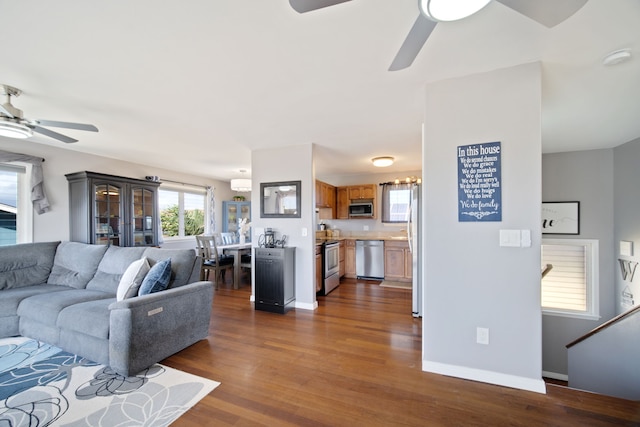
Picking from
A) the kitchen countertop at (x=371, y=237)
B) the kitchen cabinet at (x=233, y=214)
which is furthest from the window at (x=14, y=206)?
the kitchen countertop at (x=371, y=237)

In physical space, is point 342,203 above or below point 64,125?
below

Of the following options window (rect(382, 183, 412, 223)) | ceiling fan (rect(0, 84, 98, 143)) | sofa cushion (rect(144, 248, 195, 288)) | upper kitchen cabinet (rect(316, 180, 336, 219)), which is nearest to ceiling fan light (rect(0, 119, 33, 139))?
ceiling fan (rect(0, 84, 98, 143))

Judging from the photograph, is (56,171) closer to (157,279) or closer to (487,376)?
(157,279)

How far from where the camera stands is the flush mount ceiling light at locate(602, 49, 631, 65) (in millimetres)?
1733

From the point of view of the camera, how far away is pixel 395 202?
6234 mm

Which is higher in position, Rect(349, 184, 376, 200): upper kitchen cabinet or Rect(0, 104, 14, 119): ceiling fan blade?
Rect(0, 104, 14, 119): ceiling fan blade

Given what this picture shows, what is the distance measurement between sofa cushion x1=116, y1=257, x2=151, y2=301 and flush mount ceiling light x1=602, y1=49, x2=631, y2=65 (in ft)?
13.8

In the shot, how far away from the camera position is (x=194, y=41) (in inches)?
65.6

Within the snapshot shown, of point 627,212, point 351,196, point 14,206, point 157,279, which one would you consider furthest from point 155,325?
point 627,212

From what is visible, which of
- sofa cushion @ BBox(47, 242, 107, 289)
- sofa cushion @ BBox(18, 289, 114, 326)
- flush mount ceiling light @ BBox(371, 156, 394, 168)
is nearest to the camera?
sofa cushion @ BBox(18, 289, 114, 326)

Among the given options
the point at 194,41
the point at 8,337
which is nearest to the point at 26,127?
the point at 194,41

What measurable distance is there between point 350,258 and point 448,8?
5191mm

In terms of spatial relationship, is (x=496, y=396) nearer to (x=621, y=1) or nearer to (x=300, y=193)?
(x=621, y=1)

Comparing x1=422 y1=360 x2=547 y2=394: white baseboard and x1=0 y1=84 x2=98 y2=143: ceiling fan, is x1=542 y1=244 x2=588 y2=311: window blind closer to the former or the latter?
x1=422 y1=360 x2=547 y2=394: white baseboard
